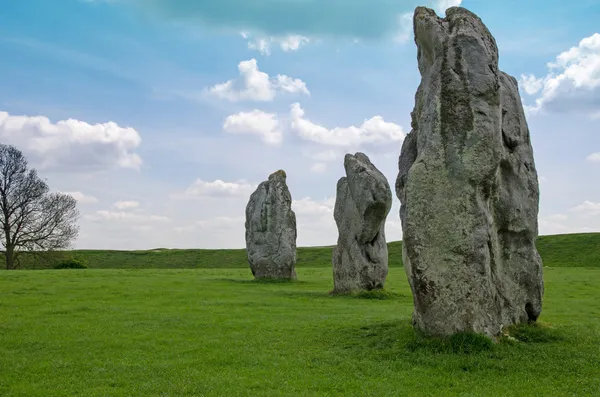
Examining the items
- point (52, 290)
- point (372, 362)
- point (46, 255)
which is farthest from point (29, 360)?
point (46, 255)

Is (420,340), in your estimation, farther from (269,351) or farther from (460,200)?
(269,351)

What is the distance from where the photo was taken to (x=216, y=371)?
33.6ft

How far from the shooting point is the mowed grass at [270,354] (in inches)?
362

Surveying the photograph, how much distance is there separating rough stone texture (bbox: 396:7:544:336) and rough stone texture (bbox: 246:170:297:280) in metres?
19.6

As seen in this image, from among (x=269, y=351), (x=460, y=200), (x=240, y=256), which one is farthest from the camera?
(x=240, y=256)

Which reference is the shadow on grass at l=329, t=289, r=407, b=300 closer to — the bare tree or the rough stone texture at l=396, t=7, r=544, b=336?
the rough stone texture at l=396, t=7, r=544, b=336

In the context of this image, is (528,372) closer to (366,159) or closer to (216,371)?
(216,371)

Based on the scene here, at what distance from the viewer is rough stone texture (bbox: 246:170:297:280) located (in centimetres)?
3181

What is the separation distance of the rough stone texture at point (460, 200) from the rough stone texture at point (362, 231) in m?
10.1

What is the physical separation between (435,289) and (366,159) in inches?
555

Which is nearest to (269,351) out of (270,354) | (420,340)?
(270,354)

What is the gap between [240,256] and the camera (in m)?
67.5

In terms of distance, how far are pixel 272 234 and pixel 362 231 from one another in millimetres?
9717

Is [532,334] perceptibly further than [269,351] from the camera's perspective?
Yes
